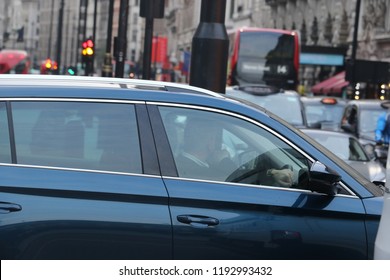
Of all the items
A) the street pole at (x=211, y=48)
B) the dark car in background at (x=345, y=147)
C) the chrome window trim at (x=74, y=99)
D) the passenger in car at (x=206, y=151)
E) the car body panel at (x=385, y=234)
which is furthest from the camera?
the dark car in background at (x=345, y=147)

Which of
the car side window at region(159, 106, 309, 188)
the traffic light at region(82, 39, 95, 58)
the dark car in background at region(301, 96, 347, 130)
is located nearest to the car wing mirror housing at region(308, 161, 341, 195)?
the car side window at region(159, 106, 309, 188)

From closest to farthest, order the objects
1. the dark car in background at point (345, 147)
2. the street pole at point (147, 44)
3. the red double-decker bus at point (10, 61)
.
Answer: the dark car in background at point (345, 147)
the street pole at point (147, 44)
the red double-decker bus at point (10, 61)

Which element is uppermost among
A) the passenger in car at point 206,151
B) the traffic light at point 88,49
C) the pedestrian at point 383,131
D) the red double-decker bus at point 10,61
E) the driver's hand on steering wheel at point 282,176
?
the passenger in car at point 206,151

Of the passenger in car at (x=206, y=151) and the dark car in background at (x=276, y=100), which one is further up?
the passenger in car at (x=206, y=151)

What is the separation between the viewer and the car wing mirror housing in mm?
4809

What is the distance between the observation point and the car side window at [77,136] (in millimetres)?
4828

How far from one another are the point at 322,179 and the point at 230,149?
0.55m

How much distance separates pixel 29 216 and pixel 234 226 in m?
0.99

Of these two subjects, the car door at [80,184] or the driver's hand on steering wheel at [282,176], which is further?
the driver's hand on steering wheel at [282,176]

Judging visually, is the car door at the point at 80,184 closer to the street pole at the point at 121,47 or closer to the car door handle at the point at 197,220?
the car door handle at the point at 197,220

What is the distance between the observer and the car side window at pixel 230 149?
500cm

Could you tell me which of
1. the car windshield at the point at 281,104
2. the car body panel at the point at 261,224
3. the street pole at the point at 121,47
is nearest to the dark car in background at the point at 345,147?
the car windshield at the point at 281,104
